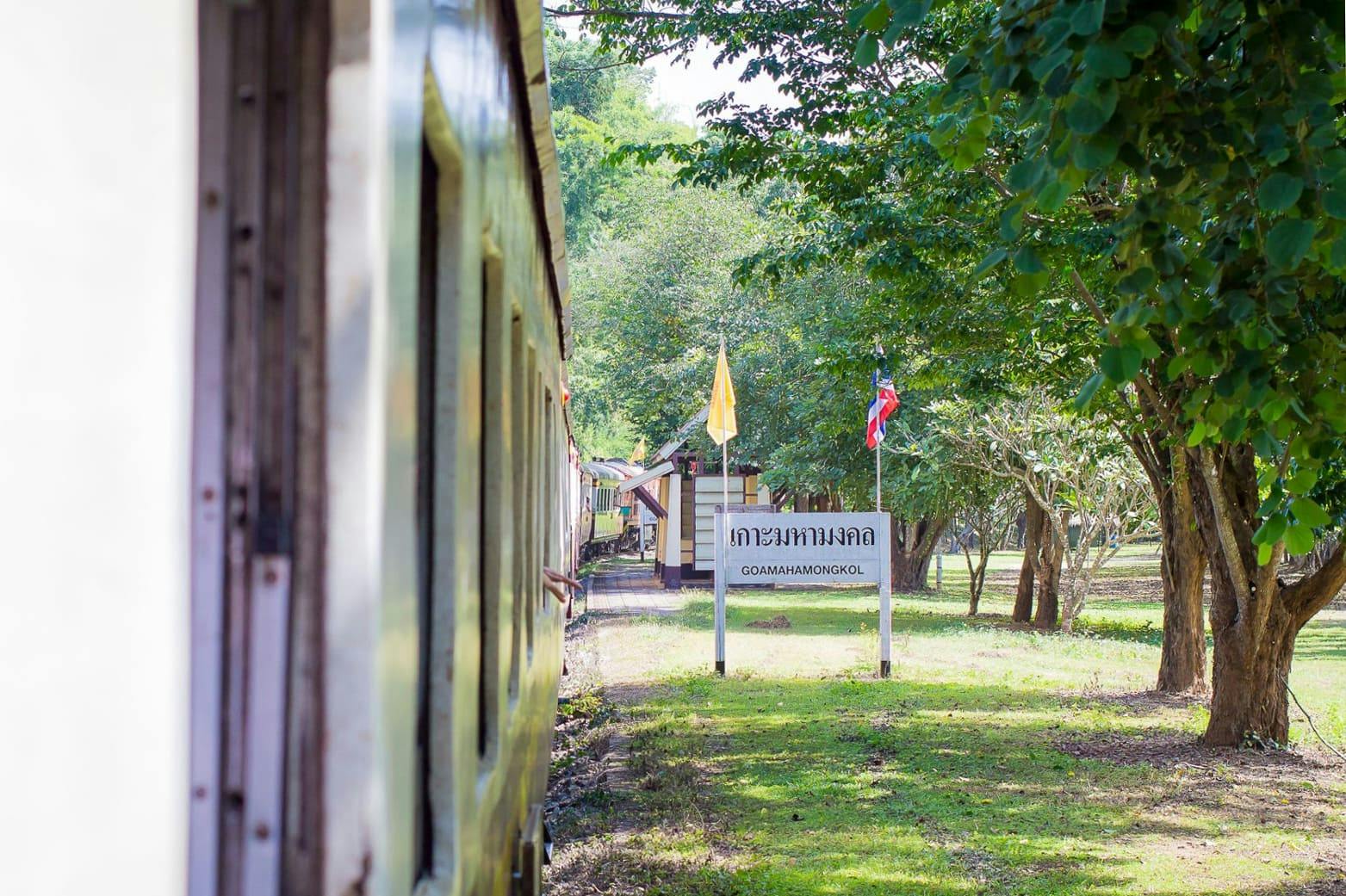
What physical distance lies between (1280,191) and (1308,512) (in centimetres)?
98

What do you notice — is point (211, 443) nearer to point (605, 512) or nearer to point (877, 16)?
point (877, 16)

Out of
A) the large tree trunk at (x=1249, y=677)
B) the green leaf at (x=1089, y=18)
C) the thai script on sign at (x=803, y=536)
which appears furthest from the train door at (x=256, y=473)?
the thai script on sign at (x=803, y=536)

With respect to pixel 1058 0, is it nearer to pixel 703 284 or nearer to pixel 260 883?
pixel 260 883

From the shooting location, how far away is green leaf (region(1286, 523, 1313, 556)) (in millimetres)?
3752

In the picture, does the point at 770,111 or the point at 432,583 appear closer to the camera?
the point at 432,583

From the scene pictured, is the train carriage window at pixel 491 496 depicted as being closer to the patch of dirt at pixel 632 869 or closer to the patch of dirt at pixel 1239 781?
the patch of dirt at pixel 632 869

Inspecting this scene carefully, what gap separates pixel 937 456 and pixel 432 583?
63.0ft

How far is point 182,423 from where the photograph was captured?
1.12 meters

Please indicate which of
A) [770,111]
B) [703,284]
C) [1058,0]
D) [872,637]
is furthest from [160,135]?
[703,284]

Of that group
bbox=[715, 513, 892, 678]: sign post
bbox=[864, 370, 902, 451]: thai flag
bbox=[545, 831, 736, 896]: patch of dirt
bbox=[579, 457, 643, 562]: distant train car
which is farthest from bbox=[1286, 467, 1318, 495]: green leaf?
bbox=[579, 457, 643, 562]: distant train car

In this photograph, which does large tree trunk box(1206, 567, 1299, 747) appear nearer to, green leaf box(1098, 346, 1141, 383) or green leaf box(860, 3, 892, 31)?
green leaf box(1098, 346, 1141, 383)

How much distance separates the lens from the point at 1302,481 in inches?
153

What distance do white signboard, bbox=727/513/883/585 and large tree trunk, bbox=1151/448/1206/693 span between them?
273cm

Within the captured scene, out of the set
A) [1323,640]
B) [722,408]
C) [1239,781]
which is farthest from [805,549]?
[1323,640]
